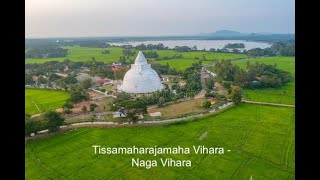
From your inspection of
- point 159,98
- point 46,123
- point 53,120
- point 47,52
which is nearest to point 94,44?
point 47,52

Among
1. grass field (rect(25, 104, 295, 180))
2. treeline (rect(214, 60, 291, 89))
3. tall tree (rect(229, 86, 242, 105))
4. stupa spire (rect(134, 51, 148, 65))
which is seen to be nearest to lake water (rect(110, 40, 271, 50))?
treeline (rect(214, 60, 291, 89))

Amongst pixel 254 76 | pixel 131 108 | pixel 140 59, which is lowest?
pixel 131 108

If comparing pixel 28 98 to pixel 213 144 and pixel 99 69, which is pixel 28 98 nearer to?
pixel 99 69

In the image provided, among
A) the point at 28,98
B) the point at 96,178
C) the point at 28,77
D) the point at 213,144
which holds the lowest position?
the point at 96,178

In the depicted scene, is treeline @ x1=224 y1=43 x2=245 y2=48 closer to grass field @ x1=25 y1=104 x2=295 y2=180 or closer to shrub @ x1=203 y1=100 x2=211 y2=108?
shrub @ x1=203 y1=100 x2=211 y2=108

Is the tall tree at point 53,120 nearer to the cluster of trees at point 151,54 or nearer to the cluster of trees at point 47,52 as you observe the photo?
the cluster of trees at point 47,52

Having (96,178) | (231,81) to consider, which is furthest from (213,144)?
(231,81)

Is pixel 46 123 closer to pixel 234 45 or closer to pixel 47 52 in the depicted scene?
pixel 47 52
